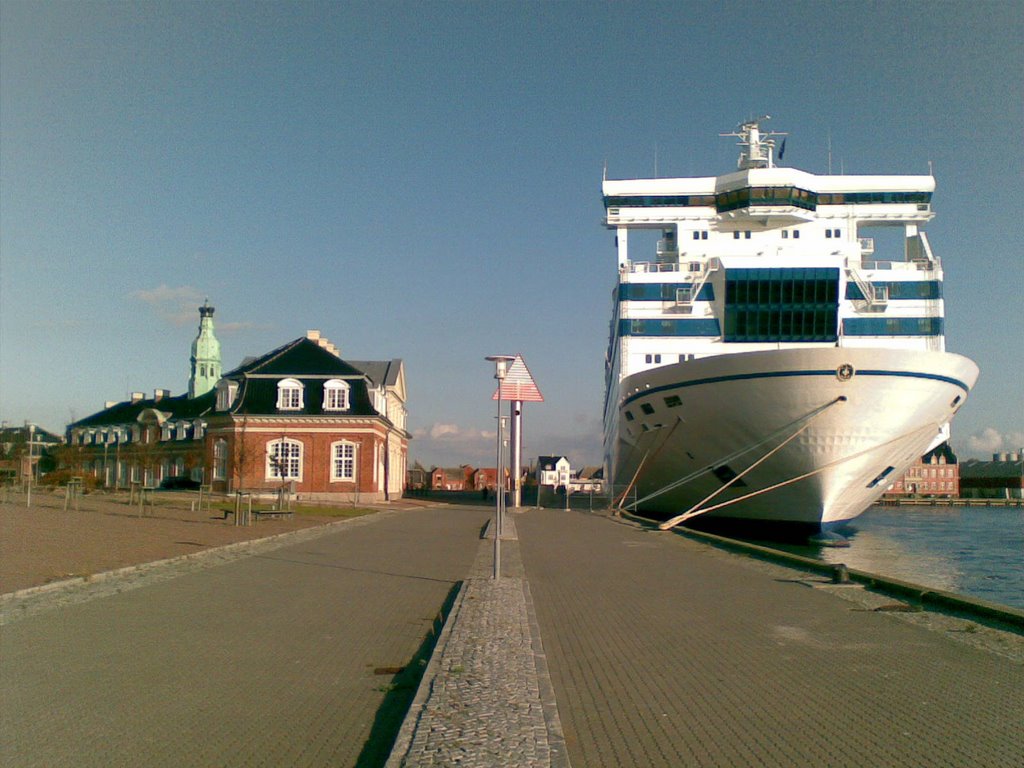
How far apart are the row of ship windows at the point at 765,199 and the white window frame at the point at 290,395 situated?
1849 centimetres

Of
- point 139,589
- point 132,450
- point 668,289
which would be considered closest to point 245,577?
point 139,589

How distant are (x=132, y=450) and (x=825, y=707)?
55635mm

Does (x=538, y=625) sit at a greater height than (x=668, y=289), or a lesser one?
lesser

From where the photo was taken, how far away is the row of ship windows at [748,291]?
30.4m

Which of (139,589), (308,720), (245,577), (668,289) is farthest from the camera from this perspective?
(668,289)

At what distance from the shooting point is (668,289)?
31.5 m

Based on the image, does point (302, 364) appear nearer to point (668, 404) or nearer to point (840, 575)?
point (668, 404)

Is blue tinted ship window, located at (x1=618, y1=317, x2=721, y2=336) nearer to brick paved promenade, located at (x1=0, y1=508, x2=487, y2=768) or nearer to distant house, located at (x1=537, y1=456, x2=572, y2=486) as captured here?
brick paved promenade, located at (x1=0, y1=508, x2=487, y2=768)

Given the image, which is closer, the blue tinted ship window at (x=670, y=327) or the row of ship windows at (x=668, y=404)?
the row of ship windows at (x=668, y=404)

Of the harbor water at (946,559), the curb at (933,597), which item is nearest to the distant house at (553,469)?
the harbor water at (946,559)

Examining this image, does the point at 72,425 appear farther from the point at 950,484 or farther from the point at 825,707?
the point at 950,484

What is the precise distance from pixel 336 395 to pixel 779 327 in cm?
2312

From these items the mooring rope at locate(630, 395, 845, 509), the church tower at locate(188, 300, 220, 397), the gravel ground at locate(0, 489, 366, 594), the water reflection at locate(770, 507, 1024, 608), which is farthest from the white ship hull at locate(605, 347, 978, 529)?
the church tower at locate(188, 300, 220, 397)

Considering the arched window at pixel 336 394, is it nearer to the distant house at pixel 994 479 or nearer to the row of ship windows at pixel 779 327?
the row of ship windows at pixel 779 327
